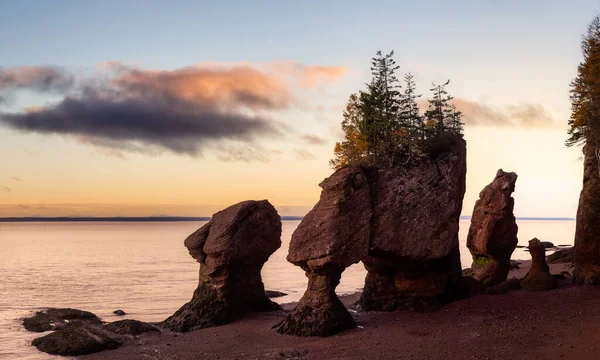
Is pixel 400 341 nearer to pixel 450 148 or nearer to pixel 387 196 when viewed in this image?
pixel 387 196

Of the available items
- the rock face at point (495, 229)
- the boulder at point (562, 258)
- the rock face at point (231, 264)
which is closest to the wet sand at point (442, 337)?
the rock face at point (231, 264)

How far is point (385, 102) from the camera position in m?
41.8

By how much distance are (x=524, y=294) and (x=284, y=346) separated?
1562 centimetres

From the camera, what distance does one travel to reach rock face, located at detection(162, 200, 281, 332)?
41500mm

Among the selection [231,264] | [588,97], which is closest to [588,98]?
[588,97]

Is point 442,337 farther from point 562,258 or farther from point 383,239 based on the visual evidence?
point 562,258

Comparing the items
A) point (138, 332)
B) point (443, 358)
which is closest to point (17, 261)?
point (138, 332)

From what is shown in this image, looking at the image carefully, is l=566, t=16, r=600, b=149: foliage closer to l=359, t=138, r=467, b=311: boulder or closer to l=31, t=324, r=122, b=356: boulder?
l=359, t=138, r=467, b=311: boulder

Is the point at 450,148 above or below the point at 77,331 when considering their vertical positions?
above

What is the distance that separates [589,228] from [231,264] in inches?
911

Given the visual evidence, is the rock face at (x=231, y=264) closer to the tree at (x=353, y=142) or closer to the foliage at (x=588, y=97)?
the tree at (x=353, y=142)

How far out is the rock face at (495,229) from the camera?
1881 inches

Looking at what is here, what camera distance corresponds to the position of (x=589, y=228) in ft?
132

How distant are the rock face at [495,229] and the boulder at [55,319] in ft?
99.5
